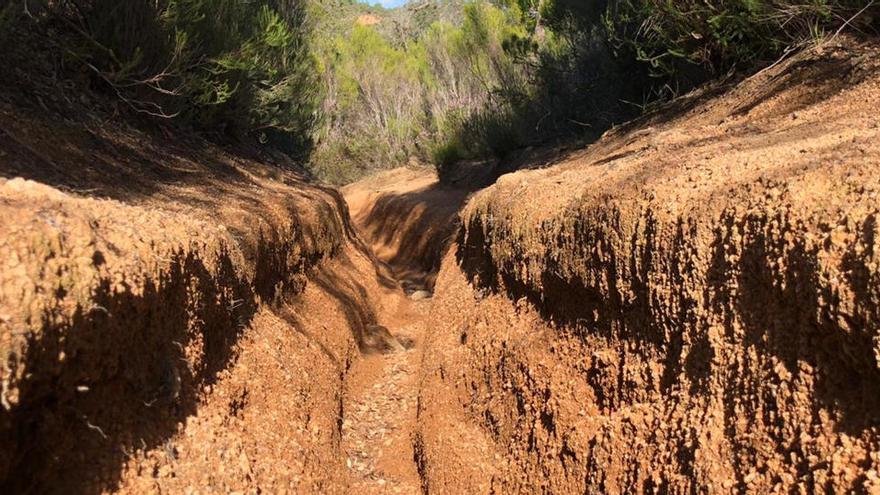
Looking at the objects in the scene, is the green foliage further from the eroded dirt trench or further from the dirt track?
the dirt track

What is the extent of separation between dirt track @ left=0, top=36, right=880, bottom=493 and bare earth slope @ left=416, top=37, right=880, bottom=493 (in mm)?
11

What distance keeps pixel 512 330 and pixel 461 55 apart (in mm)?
16124

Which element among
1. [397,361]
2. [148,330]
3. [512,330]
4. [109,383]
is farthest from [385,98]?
[109,383]

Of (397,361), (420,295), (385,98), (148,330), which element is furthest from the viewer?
(385,98)

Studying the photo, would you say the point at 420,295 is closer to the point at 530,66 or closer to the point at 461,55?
the point at 530,66

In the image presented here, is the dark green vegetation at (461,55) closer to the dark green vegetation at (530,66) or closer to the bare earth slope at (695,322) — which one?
the dark green vegetation at (530,66)

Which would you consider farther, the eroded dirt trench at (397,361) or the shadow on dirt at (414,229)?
the shadow on dirt at (414,229)

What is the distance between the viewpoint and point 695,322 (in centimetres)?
246

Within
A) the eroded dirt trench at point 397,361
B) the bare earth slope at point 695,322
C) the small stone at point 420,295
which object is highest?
the bare earth slope at point 695,322

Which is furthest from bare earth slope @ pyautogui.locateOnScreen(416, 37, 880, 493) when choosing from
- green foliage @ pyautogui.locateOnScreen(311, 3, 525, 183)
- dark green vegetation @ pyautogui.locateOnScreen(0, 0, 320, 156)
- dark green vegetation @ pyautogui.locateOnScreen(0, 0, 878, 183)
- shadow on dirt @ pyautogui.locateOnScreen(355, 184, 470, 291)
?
green foliage @ pyautogui.locateOnScreen(311, 3, 525, 183)

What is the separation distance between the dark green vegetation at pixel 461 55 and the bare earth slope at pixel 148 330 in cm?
118

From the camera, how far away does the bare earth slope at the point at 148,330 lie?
1938mm

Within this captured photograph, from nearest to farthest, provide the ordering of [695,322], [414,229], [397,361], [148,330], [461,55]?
[695,322], [148,330], [397,361], [414,229], [461,55]

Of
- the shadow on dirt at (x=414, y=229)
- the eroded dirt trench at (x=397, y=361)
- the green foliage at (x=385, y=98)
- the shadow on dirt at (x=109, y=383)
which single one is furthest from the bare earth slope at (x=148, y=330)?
the green foliage at (x=385, y=98)
